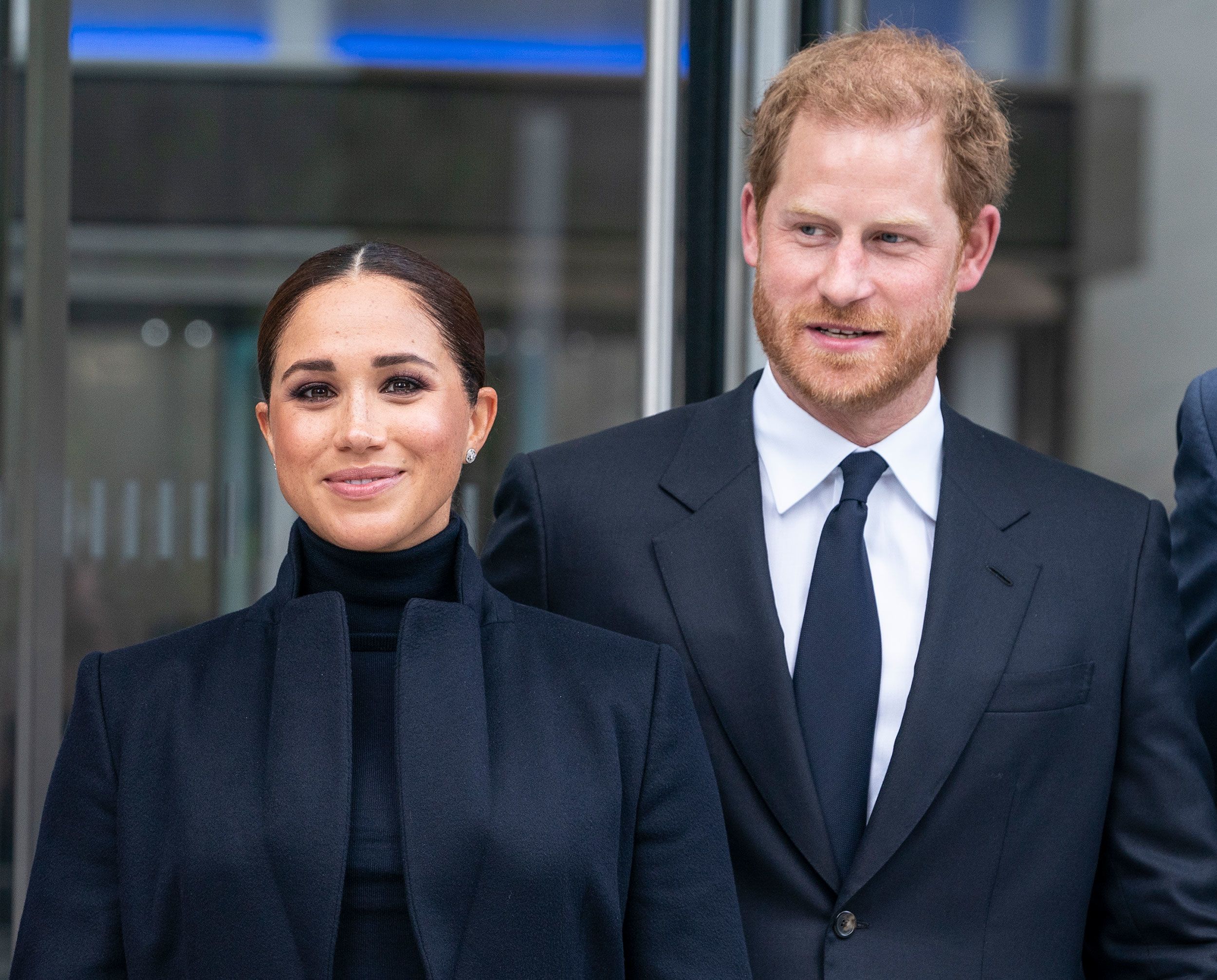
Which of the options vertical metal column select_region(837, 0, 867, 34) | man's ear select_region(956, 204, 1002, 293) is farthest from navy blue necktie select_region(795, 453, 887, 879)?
vertical metal column select_region(837, 0, 867, 34)

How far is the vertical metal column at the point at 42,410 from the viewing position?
3.17 meters

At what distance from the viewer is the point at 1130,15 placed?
5086mm

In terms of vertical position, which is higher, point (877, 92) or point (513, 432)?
point (877, 92)

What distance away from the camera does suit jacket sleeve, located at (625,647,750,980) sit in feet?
5.42

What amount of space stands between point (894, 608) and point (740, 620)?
201mm

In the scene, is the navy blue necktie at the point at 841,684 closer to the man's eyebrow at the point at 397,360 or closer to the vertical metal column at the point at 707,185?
the man's eyebrow at the point at 397,360

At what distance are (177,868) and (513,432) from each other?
278cm

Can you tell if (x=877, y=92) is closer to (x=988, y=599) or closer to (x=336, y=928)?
(x=988, y=599)

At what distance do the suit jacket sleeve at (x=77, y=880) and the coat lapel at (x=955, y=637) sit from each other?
32.5 inches

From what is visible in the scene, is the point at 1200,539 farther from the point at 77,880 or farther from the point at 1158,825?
the point at 77,880

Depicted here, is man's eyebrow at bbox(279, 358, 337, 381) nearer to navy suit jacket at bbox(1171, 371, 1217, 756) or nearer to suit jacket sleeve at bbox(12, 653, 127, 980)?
suit jacket sleeve at bbox(12, 653, 127, 980)

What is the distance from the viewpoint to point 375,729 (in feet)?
5.50

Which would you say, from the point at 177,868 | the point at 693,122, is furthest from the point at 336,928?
the point at 693,122

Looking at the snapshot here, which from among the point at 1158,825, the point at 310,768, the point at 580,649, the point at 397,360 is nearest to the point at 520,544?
the point at 580,649
